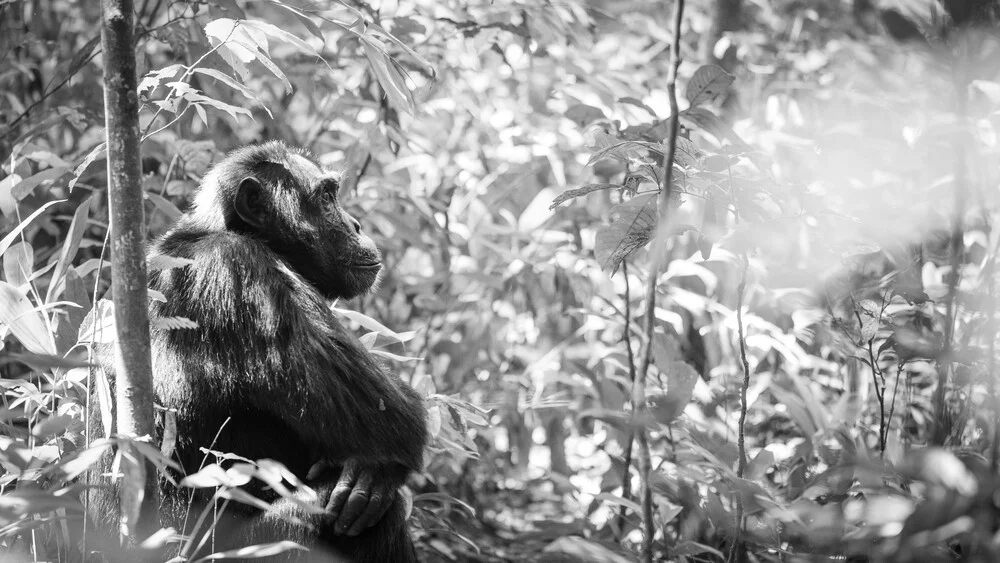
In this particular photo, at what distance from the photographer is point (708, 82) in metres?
2.65

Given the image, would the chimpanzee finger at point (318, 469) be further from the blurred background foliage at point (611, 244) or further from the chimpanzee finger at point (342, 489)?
the blurred background foliage at point (611, 244)

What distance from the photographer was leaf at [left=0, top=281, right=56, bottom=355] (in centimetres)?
226

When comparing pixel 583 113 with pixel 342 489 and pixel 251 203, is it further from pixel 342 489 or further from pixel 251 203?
pixel 342 489

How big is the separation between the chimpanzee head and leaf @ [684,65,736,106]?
134 cm

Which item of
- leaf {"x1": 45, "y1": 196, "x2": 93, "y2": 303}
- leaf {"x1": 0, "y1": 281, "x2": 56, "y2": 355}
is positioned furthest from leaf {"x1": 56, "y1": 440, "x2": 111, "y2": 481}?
leaf {"x1": 45, "y1": 196, "x2": 93, "y2": 303}

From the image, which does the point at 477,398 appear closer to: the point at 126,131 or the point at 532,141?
the point at 532,141

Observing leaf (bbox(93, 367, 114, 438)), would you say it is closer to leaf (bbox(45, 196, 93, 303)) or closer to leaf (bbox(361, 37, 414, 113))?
leaf (bbox(45, 196, 93, 303))

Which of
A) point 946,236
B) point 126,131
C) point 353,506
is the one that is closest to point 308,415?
point 353,506

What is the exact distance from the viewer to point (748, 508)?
2445 millimetres

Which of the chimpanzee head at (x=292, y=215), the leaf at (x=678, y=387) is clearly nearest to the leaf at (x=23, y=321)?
the chimpanzee head at (x=292, y=215)

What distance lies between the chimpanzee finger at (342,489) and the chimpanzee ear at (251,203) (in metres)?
1.03

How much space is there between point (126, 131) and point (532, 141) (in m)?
3.04

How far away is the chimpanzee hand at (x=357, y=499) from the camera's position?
7.91ft

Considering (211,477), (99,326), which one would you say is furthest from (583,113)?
(211,477)
